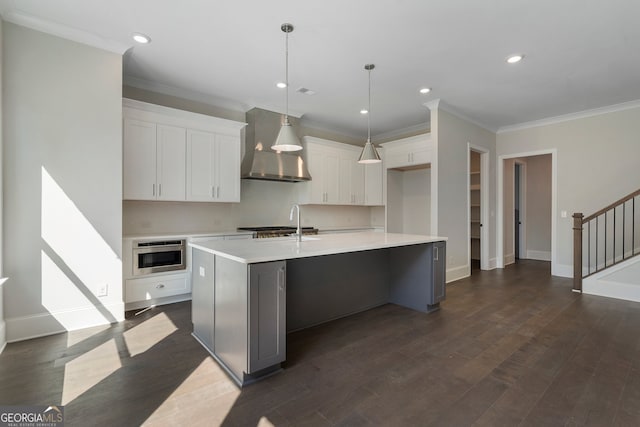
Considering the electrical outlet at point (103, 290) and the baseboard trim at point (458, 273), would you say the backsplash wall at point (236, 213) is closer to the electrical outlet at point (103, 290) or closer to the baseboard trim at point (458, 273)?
the electrical outlet at point (103, 290)

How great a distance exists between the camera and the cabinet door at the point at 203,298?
249cm

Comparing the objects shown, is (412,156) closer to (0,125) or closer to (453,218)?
(453,218)

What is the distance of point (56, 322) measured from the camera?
285cm

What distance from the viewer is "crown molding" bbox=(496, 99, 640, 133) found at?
4.70 m

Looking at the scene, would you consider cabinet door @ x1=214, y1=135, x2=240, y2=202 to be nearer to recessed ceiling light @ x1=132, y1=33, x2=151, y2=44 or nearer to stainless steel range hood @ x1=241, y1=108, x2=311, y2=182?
stainless steel range hood @ x1=241, y1=108, x2=311, y2=182

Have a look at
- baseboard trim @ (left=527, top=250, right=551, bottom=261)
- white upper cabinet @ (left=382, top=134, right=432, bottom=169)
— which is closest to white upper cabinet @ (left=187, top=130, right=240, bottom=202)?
white upper cabinet @ (left=382, top=134, right=432, bottom=169)

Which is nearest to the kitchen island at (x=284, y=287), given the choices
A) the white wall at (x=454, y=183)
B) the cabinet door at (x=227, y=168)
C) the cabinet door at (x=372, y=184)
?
the white wall at (x=454, y=183)

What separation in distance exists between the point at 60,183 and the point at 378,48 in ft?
11.1

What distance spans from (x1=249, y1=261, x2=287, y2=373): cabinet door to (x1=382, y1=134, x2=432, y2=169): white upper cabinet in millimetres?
3931

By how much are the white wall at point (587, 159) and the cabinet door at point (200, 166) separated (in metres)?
5.71

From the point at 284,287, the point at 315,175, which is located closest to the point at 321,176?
the point at 315,175

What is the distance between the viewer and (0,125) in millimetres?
2572

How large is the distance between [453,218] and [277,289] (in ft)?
12.9

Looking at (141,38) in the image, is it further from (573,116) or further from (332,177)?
(573,116)
